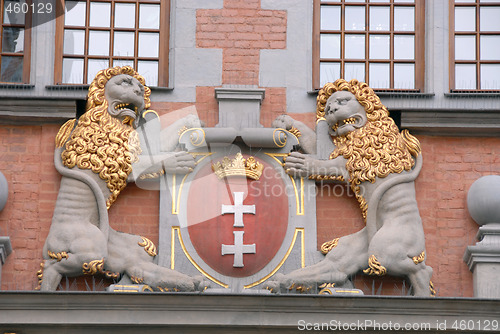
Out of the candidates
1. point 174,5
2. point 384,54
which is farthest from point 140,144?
point 384,54

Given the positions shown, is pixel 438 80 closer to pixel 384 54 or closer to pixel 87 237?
pixel 384 54

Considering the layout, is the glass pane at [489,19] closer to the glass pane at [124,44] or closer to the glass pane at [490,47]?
the glass pane at [490,47]

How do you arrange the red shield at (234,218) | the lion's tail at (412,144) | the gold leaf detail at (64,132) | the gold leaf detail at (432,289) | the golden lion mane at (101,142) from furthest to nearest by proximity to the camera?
the lion's tail at (412,144) < the gold leaf detail at (64,132) < the golden lion mane at (101,142) < the red shield at (234,218) < the gold leaf detail at (432,289)

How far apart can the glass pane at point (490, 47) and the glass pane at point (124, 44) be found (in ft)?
11.2

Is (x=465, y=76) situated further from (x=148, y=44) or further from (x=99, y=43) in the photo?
(x=99, y=43)

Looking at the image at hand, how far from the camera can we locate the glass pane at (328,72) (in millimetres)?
15766

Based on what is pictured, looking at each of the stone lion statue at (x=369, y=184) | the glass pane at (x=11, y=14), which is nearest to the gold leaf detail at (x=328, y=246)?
the stone lion statue at (x=369, y=184)

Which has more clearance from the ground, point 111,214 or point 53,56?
point 53,56

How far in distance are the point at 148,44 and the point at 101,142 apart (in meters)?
1.33

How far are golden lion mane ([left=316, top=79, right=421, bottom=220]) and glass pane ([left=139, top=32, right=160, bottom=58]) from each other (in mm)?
1733

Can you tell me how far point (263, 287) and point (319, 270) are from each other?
53 centimetres

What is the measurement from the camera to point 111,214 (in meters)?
15.0

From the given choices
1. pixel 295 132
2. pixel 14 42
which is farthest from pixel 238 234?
pixel 14 42

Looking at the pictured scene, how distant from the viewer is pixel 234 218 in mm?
14883
